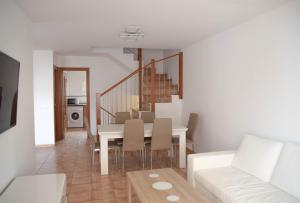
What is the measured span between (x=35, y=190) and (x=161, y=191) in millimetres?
1153

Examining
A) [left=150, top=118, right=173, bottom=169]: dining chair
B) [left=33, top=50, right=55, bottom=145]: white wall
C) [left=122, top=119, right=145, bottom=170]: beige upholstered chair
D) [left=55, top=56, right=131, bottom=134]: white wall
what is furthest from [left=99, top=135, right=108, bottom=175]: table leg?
[left=55, top=56, right=131, bottom=134]: white wall

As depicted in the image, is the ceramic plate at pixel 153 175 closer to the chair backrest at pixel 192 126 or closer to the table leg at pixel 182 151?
the table leg at pixel 182 151

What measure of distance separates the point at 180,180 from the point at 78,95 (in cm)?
784

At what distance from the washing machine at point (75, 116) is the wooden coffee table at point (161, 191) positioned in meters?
6.81

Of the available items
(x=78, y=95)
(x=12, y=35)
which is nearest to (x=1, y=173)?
(x=12, y=35)

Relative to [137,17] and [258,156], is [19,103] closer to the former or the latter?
[137,17]

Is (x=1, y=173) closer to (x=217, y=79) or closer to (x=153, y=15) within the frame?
(x=153, y=15)

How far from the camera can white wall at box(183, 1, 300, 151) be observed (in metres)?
2.75

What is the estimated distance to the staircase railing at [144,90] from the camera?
6.24 m

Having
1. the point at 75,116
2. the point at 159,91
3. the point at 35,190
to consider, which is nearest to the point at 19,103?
the point at 35,190

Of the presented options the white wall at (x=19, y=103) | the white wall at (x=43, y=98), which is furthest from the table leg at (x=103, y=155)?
the white wall at (x=43, y=98)

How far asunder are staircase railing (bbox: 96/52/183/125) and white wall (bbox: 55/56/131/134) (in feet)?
1.10

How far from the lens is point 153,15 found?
3.17 metres

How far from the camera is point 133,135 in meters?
4.09
